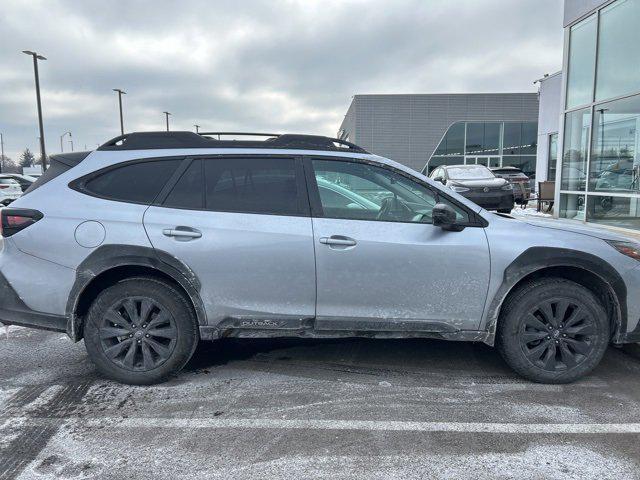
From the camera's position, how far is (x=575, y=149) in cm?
1130

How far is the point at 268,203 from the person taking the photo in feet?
11.9

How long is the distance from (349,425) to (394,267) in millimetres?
1110

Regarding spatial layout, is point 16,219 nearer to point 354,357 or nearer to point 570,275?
point 354,357

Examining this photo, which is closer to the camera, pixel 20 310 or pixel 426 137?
pixel 20 310

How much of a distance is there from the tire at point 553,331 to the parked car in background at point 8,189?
21856 millimetres

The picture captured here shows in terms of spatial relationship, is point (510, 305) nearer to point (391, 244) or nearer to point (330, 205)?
point (391, 244)

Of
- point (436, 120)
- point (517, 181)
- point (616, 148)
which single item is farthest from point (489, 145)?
point (616, 148)

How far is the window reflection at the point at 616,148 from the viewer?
9.52 metres

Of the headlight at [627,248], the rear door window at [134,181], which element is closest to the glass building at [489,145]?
the headlight at [627,248]

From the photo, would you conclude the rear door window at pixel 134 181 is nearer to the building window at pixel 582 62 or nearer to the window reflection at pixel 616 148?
the window reflection at pixel 616 148

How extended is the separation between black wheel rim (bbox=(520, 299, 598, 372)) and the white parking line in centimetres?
59

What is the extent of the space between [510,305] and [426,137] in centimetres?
3407

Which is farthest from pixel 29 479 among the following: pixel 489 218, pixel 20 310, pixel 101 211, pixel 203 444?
pixel 489 218

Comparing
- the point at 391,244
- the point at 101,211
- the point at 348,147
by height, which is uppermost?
the point at 348,147
